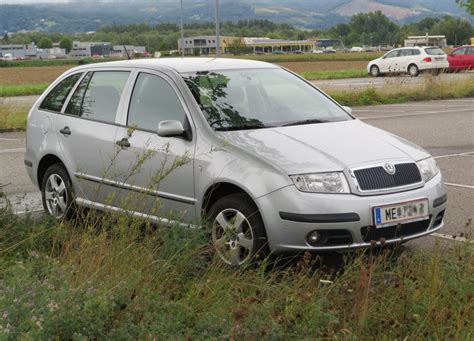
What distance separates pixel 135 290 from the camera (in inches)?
162

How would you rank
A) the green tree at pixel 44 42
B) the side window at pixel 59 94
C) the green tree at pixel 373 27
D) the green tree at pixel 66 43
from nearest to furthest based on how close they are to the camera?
the side window at pixel 59 94, the green tree at pixel 66 43, the green tree at pixel 44 42, the green tree at pixel 373 27

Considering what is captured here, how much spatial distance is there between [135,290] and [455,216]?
4589mm

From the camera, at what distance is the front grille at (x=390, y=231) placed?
215 inches

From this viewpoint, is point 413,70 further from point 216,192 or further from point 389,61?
point 216,192

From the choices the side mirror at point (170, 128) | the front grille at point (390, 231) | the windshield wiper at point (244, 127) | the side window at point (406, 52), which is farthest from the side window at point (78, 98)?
the side window at point (406, 52)

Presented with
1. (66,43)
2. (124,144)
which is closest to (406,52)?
(124,144)

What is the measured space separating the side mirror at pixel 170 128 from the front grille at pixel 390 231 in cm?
168

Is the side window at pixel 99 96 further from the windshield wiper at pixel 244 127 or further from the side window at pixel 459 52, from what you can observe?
the side window at pixel 459 52

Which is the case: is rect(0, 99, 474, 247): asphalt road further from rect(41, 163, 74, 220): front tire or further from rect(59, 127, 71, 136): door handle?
rect(59, 127, 71, 136): door handle

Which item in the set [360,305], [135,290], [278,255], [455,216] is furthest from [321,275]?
[455,216]

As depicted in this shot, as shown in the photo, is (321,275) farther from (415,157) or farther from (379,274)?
(415,157)

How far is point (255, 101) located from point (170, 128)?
3.04 feet

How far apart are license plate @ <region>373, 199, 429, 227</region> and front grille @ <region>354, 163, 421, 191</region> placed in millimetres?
160

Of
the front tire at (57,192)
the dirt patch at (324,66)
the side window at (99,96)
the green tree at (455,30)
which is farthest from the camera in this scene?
the green tree at (455,30)
